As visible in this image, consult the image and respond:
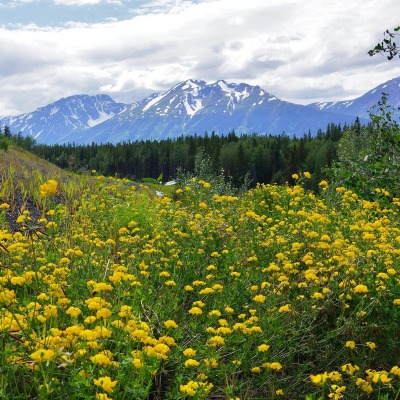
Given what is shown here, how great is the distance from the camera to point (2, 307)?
3.28 metres

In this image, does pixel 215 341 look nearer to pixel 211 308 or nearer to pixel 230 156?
pixel 211 308

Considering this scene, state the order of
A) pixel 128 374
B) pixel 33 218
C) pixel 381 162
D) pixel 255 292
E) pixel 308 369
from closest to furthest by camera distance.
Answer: pixel 128 374 → pixel 308 369 → pixel 255 292 → pixel 381 162 → pixel 33 218

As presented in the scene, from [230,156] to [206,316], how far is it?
10092 centimetres

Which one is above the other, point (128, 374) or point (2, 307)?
point (2, 307)

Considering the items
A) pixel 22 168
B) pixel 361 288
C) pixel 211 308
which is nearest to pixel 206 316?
pixel 211 308

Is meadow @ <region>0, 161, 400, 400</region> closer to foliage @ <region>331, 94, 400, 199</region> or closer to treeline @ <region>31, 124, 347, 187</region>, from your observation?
foliage @ <region>331, 94, 400, 199</region>

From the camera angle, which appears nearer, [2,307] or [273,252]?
[2,307]

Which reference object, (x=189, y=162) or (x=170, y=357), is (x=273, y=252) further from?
(x=189, y=162)

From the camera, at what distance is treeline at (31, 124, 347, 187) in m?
95.6

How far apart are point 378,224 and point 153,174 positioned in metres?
121

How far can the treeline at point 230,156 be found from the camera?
314 feet

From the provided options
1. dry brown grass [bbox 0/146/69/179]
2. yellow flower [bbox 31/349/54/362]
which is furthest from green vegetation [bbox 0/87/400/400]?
dry brown grass [bbox 0/146/69/179]

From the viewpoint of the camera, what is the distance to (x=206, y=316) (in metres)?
4.08

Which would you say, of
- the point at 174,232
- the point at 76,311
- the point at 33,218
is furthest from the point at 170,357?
the point at 33,218
